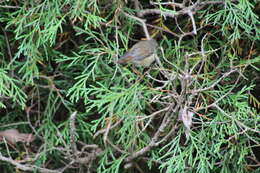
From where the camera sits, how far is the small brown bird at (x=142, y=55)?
2.89 metres

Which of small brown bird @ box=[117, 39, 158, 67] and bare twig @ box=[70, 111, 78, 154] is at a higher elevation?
small brown bird @ box=[117, 39, 158, 67]

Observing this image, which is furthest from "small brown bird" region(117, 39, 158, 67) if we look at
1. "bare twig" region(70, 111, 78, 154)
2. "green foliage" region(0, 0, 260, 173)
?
"bare twig" region(70, 111, 78, 154)

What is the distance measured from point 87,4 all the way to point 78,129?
0.80 meters

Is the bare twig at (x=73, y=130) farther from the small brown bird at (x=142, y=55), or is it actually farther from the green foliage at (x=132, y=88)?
the small brown bird at (x=142, y=55)

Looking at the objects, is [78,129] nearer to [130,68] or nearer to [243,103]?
[130,68]

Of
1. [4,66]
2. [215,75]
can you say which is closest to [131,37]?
[215,75]

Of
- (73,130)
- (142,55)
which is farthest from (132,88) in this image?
(73,130)

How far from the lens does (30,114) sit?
11.5ft

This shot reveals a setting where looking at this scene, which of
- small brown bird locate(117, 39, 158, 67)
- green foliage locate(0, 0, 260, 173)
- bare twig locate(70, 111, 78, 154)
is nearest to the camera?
bare twig locate(70, 111, 78, 154)

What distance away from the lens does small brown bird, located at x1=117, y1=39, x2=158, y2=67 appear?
289 cm

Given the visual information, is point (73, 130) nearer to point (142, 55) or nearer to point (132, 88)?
point (132, 88)

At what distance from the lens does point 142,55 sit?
286 cm

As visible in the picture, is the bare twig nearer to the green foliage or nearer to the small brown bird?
the green foliage

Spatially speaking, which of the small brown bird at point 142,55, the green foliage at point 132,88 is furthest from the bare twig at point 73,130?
the small brown bird at point 142,55
